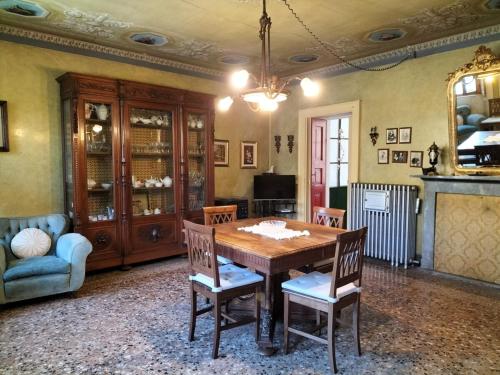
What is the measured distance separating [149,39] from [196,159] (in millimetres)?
1712

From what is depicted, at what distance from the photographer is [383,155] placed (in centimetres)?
491

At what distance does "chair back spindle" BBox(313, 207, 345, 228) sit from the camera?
3609mm

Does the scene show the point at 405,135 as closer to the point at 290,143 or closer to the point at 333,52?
the point at 333,52

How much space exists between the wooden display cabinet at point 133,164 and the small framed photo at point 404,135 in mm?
2642

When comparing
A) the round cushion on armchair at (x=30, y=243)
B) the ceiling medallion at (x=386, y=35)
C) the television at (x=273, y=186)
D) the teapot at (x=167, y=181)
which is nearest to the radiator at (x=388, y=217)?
the television at (x=273, y=186)

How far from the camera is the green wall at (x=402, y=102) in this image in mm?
4328

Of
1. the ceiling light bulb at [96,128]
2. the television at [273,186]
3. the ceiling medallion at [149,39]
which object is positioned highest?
the ceiling medallion at [149,39]

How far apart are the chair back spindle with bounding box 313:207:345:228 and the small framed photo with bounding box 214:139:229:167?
8.04ft

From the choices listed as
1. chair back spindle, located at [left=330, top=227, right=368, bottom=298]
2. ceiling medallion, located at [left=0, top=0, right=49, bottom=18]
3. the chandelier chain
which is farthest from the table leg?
ceiling medallion, located at [left=0, top=0, right=49, bottom=18]

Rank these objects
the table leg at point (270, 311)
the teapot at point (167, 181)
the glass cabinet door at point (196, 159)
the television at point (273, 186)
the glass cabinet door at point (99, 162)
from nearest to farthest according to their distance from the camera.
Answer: the table leg at point (270, 311)
the glass cabinet door at point (99, 162)
the teapot at point (167, 181)
the glass cabinet door at point (196, 159)
the television at point (273, 186)

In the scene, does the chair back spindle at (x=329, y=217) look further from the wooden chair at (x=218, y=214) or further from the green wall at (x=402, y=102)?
the green wall at (x=402, y=102)

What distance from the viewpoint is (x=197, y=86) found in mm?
5562

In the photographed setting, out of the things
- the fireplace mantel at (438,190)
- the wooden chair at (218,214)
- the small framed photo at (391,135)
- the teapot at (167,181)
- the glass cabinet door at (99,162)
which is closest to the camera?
the wooden chair at (218,214)

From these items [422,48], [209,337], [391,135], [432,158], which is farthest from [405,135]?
[209,337]
